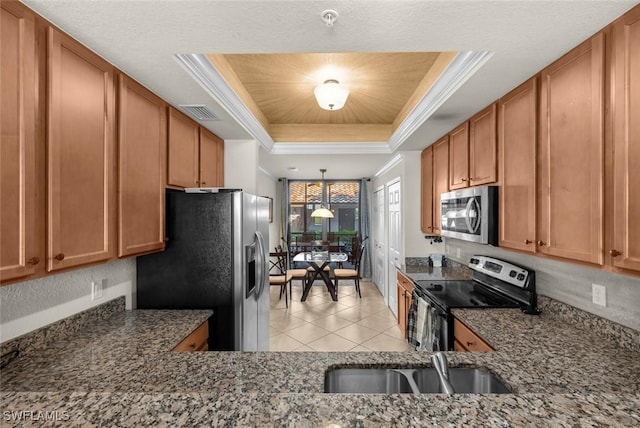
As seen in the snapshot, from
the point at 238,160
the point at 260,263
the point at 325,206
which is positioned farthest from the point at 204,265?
the point at 325,206

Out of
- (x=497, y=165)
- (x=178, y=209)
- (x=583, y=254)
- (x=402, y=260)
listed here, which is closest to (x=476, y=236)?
(x=497, y=165)

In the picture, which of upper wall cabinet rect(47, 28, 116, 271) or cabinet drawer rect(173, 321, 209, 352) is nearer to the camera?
upper wall cabinet rect(47, 28, 116, 271)

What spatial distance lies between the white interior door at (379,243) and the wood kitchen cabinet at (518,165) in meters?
3.12

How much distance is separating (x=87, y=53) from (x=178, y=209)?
102 cm

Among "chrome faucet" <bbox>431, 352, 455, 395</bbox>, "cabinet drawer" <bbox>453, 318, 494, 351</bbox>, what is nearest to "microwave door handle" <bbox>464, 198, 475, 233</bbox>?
"cabinet drawer" <bbox>453, 318, 494, 351</bbox>

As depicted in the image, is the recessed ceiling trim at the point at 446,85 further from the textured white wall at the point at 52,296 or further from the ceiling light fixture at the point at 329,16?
the textured white wall at the point at 52,296

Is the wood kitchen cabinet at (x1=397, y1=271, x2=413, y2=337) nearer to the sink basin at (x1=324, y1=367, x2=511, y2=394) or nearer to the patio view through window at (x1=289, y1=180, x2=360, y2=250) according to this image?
the sink basin at (x1=324, y1=367, x2=511, y2=394)

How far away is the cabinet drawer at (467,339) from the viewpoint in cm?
159

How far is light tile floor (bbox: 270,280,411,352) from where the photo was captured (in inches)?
131

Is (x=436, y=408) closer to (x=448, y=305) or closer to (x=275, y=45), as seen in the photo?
(x=448, y=305)

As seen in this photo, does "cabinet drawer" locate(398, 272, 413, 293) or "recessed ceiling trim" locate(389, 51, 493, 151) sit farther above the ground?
"recessed ceiling trim" locate(389, 51, 493, 151)

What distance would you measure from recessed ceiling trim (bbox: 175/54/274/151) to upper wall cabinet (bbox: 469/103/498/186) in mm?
1937

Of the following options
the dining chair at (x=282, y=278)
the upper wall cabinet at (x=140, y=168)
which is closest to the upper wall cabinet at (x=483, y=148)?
the upper wall cabinet at (x=140, y=168)

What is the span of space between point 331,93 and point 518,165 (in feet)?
4.75
